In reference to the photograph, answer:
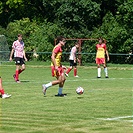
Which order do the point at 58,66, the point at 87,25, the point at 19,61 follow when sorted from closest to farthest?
the point at 58,66, the point at 19,61, the point at 87,25

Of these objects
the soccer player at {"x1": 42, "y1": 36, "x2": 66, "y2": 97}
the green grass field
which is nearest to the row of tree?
the green grass field

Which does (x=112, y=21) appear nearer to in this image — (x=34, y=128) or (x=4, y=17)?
(x=4, y=17)

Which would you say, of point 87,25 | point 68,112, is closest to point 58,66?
point 68,112

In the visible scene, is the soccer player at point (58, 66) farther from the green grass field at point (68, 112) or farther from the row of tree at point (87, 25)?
the row of tree at point (87, 25)

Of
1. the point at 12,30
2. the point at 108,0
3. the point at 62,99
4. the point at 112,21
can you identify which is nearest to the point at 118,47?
the point at 112,21

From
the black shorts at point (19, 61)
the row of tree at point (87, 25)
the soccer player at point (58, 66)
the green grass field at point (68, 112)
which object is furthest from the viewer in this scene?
the row of tree at point (87, 25)

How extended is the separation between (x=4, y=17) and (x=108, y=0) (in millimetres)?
17245

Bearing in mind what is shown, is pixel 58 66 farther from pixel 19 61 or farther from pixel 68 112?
pixel 19 61

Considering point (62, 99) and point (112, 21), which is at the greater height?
point (112, 21)

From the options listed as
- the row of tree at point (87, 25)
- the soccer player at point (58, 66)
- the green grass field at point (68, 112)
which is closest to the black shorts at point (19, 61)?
the green grass field at point (68, 112)

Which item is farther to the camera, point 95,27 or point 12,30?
point 12,30

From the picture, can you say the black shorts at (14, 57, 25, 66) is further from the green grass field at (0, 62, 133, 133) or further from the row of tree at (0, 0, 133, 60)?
the row of tree at (0, 0, 133, 60)

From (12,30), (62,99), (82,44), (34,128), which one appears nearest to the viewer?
(34,128)

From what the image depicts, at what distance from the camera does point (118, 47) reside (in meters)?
48.5
